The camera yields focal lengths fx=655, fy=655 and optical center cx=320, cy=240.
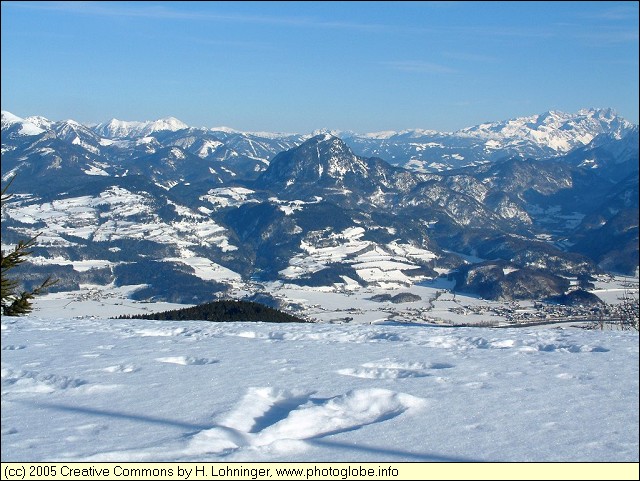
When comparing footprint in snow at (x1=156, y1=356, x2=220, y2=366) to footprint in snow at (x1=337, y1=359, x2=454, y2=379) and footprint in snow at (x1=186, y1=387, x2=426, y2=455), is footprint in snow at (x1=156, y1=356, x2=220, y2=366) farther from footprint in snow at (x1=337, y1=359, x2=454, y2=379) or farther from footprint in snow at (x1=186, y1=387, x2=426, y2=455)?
footprint in snow at (x1=337, y1=359, x2=454, y2=379)

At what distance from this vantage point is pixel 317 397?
15016mm

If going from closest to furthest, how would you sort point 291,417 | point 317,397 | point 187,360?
point 291,417 → point 317,397 → point 187,360

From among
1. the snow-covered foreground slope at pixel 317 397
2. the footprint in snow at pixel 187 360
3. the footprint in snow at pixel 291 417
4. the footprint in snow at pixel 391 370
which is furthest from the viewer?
the footprint in snow at pixel 187 360

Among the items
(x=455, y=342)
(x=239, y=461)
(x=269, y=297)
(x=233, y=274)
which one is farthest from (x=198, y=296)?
(x=239, y=461)

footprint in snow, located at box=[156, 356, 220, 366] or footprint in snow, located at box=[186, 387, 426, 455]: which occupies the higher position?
footprint in snow, located at box=[156, 356, 220, 366]

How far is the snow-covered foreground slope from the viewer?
11539mm

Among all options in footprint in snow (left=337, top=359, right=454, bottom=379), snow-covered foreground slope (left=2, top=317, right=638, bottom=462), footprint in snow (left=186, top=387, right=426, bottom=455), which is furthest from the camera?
footprint in snow (left=337, top=359, right=454, bottom=379)

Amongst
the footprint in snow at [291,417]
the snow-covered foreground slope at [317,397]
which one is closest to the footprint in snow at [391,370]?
the snow-covered foreground slope at [317,397]

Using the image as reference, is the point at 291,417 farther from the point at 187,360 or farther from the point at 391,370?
the point at 187,360

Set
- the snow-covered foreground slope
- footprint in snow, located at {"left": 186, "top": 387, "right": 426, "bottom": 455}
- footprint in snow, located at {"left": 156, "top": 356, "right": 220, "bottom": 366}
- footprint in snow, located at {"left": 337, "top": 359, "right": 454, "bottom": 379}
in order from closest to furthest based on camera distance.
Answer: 1. the snow-covered foreground slope
2. footprint in snow, located at {"left": 186, "top": 387, "right": 426, "bottom": 455}
3. footprint in snow, located at {"left": 337, "top": 359, "right": 454, "bottom": 379}
4. footprint in snow, located at {"left": 156, "top": 356, "right": 220, "bottom": 366}

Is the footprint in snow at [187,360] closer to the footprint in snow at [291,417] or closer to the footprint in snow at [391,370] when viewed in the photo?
the footprint in snow at [291,417]

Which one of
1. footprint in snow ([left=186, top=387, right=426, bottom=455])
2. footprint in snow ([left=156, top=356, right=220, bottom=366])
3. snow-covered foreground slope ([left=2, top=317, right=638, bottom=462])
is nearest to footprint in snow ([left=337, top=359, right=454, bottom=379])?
snow-covered foreground slope ([left=2, top=317, right=638, bottom=462])

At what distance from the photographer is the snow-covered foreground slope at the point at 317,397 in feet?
37.9

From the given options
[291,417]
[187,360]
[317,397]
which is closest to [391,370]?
[317,397]
